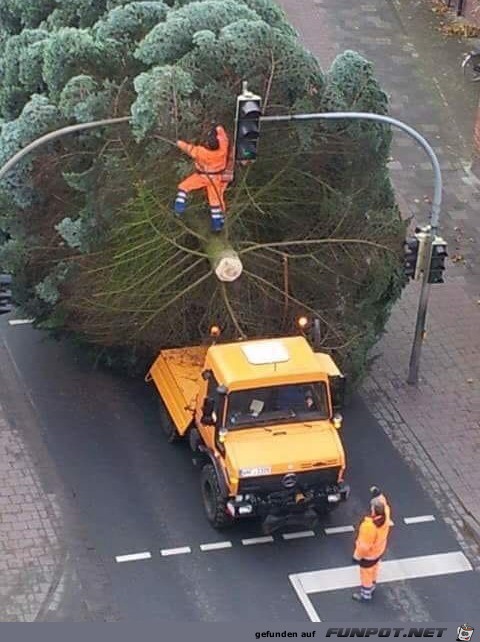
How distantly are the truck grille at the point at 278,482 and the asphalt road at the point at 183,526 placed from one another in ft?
3.32

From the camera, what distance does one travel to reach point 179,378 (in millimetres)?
21141

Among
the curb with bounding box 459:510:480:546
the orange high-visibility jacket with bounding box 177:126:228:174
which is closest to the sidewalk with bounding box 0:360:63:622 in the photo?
the orange high-visibility jacket with bounding box 177:126:228:174

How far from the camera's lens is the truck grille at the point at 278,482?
1902cm

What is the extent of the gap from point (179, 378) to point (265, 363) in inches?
78.5

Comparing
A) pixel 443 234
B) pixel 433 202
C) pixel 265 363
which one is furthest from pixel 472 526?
pixel 443 234

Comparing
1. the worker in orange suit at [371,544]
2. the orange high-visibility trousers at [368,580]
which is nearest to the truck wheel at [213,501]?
the worker in orange suit at [371,544]

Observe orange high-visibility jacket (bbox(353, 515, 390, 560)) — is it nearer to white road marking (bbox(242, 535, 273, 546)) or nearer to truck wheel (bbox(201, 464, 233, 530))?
white road marking (bbox(242, 535, 273, 546))

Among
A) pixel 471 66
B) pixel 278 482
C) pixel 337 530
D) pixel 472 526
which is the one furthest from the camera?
pixel 471 66

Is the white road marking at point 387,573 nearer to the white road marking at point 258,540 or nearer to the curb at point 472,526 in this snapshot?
the curb at point 472,526

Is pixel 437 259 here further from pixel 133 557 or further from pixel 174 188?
pixel 133 557

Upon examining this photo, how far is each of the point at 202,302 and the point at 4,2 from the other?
7065 mm

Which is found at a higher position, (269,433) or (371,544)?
(269,433)

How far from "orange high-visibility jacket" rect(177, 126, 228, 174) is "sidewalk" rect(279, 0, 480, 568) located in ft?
18.1

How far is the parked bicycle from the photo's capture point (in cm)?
3322
